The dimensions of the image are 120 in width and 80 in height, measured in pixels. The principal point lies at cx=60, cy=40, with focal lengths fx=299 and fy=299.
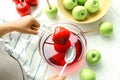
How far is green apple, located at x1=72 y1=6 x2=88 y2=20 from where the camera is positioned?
867mm

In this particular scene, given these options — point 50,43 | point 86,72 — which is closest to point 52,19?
point 50,43

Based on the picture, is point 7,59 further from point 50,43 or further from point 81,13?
point 81,13

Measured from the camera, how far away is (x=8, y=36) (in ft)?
2.89

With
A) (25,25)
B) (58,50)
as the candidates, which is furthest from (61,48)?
(25,25)

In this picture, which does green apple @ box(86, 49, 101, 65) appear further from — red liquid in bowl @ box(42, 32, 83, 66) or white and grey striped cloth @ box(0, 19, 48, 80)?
white and grey striped cloth @ box(0, 19, 48, 80)

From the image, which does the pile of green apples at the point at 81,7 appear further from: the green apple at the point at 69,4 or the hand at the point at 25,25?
the hand at the point at 25,25

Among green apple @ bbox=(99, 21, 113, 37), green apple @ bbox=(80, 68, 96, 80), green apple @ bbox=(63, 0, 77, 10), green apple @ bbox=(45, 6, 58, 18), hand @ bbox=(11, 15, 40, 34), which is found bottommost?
green apple @ bbox=(80, 68, 96, 80)

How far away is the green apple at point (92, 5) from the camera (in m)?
0.87

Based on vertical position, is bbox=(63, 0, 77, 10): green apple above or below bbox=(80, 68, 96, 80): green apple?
above

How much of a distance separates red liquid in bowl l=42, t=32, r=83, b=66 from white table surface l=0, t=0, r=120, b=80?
0.03 meters

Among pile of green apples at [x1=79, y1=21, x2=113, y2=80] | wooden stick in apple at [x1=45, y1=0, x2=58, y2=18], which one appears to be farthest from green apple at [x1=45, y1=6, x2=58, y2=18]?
pile of green apples at [x1=79, y1=21, x2=113, y2=80]

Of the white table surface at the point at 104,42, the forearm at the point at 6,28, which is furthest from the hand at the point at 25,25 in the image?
the white table surface at the point at 104,42

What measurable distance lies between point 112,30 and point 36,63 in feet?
0.79

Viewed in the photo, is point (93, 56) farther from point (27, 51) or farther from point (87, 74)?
point (27, 51)
